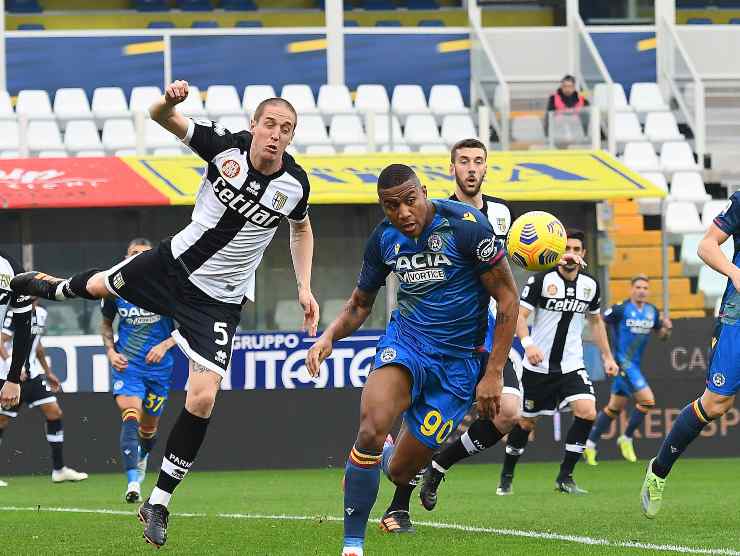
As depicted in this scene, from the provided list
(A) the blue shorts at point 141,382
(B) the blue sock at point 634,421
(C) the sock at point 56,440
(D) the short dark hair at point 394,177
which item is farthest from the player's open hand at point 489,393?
(B) the blue sock at point 634,421

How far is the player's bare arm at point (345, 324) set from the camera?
8.16 m

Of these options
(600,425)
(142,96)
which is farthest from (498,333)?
(142,96)

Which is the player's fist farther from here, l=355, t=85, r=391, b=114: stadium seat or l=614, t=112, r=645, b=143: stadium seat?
l=614, t=112, r=645, b=143: stadium seat

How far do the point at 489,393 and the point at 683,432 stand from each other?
6.27ft

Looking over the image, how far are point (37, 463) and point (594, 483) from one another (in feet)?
21.3

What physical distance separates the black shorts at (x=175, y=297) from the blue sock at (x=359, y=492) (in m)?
1.38

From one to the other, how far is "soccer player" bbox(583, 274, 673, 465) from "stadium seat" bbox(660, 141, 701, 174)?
6.91m

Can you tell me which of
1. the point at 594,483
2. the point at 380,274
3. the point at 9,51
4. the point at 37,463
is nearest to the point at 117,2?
the point at 9,51

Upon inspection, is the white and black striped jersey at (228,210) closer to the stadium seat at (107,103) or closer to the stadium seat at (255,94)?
the stadium seat at (107,103)

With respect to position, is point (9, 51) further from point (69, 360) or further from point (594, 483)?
point (594, 483)

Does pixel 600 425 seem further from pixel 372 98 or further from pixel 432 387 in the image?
pixel 372 98

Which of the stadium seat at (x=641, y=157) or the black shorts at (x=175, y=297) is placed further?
the stadium seat at (x=641, y=157)

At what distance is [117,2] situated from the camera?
30.4 m

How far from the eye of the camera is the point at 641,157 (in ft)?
85.5
